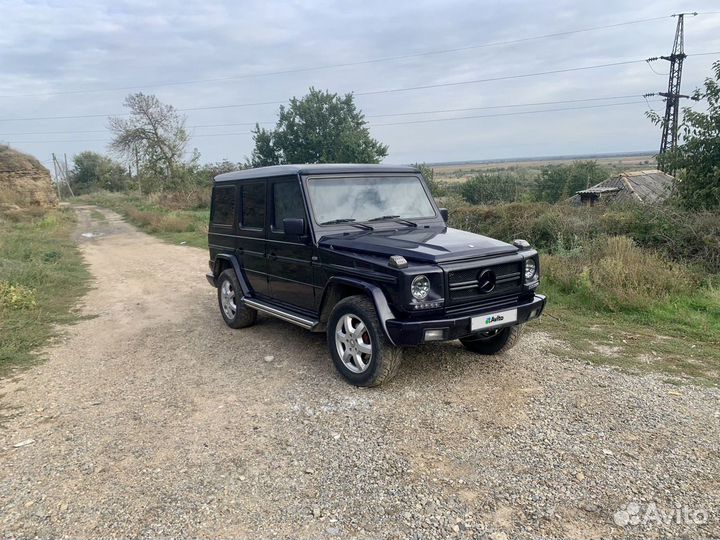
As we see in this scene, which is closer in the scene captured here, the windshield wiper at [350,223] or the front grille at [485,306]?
the front grille at [485,306]

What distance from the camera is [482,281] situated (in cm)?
434

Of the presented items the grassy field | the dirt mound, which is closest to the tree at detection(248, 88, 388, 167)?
the grassy field

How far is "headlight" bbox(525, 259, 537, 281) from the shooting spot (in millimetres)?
4738

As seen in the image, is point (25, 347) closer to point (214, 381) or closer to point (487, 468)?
point (214, 381)

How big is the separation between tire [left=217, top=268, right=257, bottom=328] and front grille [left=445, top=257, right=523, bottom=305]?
3.17 meters

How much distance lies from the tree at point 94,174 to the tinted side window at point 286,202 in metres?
62.8

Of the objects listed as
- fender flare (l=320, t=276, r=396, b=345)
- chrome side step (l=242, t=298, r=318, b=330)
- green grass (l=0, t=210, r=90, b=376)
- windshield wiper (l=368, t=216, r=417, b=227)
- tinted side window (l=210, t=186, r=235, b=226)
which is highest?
tinted side window (l=210, t=186, r=235, b=226)

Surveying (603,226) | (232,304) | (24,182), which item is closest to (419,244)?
(232,304)

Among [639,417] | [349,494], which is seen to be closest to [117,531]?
[349,494]

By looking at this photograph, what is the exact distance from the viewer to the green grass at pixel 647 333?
500cm

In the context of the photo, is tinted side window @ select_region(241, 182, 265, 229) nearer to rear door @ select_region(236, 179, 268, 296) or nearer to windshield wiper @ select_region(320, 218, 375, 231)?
rear door @ select_region(236, 179, 268, 296)

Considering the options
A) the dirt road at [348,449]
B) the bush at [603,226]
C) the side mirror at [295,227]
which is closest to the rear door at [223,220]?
the dirt road at [348,449]

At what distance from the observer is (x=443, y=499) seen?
9.86 ft

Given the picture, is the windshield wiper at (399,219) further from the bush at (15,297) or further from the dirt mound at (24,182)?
the dirt mound at (24,182)
